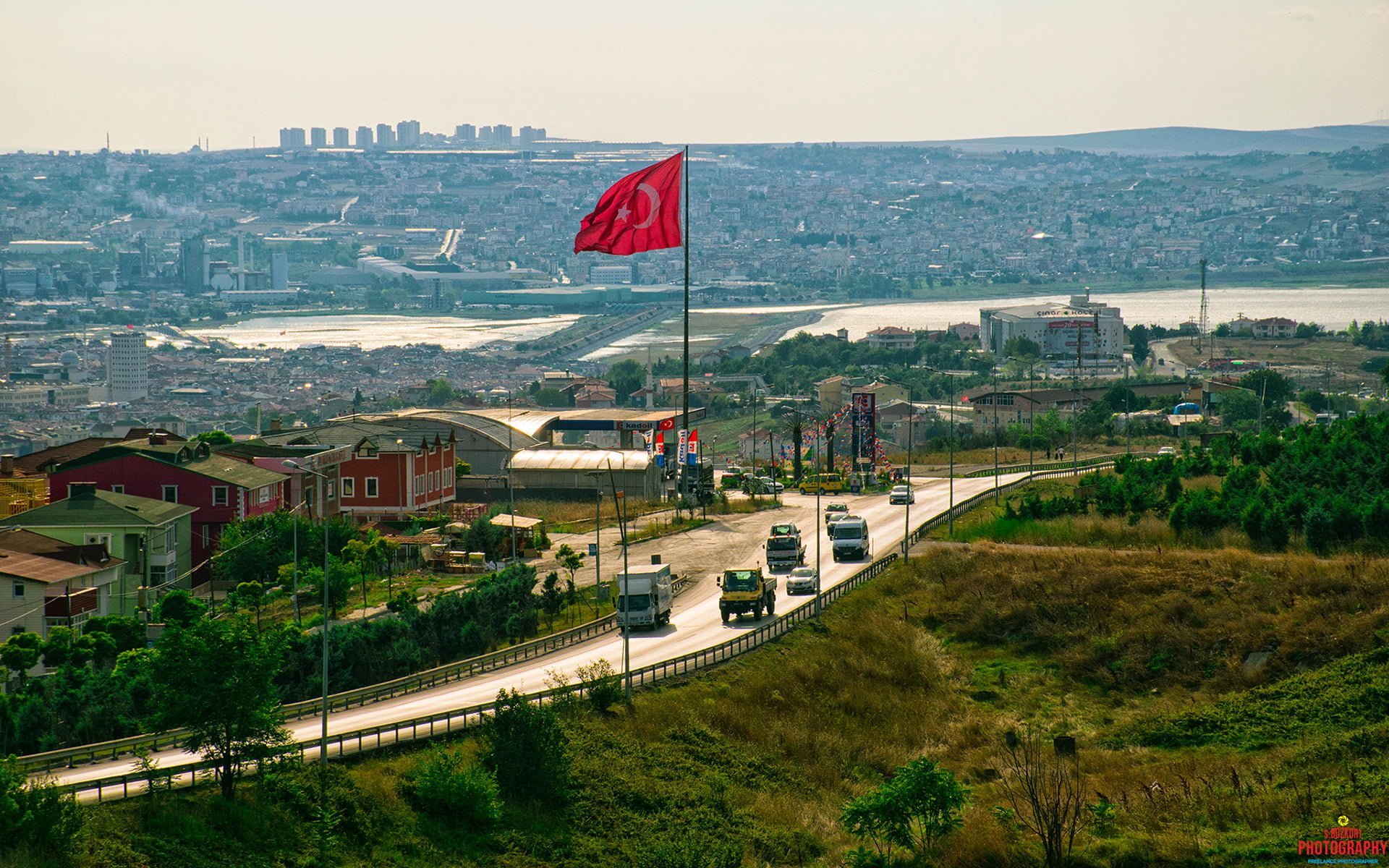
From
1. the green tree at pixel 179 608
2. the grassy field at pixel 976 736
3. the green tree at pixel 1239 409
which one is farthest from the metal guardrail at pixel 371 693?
the green tree at pixel 1239 409

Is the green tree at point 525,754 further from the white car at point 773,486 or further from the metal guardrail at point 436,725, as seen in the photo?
the white car at point 773,486

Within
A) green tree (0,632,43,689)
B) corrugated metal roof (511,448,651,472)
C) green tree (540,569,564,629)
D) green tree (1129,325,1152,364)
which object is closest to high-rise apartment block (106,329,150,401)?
green tree (1129,325,1152,364)

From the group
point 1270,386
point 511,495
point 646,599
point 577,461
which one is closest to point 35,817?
point 646,599

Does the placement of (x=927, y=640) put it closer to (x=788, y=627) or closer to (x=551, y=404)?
(x=788, y=627)

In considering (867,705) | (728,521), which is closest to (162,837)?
(867,705)

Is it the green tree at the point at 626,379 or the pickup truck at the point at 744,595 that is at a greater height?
the pickup truck at the point at 744,595

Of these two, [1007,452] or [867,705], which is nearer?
[867,705]
